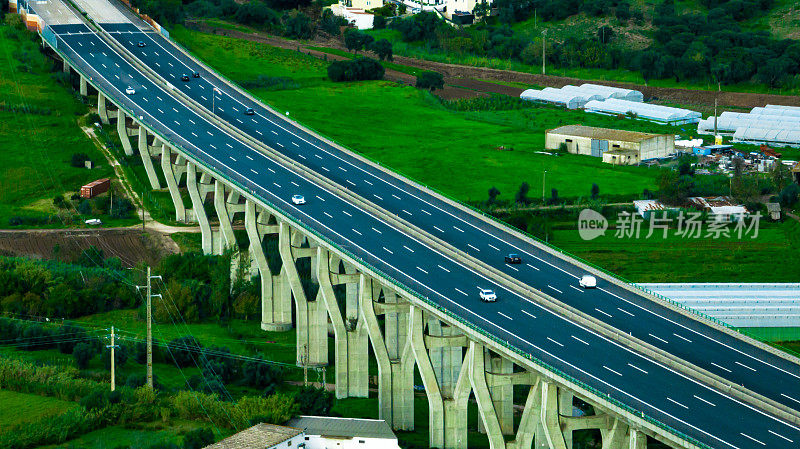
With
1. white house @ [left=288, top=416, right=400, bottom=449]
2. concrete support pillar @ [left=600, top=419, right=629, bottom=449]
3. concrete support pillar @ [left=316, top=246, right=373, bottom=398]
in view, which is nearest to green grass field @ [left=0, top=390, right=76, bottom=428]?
white house @ [left=288, top=416, right=400, bottom=449]

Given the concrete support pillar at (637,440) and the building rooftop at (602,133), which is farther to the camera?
the building rooftop at (602,133)

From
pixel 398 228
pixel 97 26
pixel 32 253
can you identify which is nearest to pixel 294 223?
pixel 398 228

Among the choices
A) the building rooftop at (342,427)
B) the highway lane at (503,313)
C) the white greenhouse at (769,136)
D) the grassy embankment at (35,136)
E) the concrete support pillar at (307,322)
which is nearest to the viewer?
the highway lane at (503,313)

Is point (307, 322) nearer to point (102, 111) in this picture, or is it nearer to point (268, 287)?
point (268, 287)

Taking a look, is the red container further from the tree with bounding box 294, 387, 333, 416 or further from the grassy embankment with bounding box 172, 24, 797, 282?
the tree with bounding box 294, 387, 333, 416

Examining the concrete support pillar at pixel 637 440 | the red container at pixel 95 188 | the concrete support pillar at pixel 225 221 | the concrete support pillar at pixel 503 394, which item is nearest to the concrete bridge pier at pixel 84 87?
the red container at pixel 95 188

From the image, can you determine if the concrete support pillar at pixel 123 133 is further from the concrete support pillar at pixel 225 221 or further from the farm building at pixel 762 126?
the farm building at pixel 762 126

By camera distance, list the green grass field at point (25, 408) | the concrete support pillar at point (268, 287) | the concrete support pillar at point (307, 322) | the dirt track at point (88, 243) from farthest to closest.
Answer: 1. the dirt track at point (88, 243)
2. the concrete support pillar at point (268, 287)
3. the concrete support pillar at point (307, 322)
4. the green grass field at point (25, 408)
